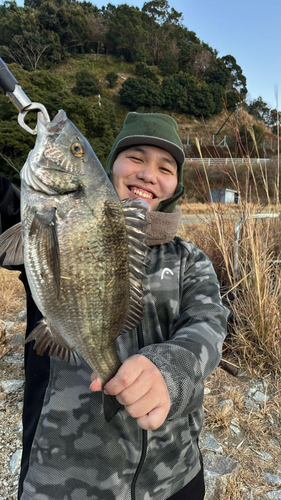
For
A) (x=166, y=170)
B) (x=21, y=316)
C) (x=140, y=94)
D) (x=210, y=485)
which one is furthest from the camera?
(x=140, y=94)

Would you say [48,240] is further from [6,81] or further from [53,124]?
[6,81]

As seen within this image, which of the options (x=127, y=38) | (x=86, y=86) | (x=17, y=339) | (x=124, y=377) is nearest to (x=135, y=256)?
(x=124, y=377)

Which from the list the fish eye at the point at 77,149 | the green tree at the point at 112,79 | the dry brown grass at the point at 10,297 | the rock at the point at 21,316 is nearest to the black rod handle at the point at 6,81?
the fish eye at the point at 77,149

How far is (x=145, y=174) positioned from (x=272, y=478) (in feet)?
8.22

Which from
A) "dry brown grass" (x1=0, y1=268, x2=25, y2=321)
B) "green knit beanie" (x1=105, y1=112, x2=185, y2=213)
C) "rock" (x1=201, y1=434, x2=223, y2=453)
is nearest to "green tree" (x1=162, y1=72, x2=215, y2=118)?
"dry brown grass" (x1=0, y1=268, x2=25, y2=321)

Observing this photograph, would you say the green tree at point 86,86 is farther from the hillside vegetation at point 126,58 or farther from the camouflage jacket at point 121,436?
the camouflage jacket at point 121,436

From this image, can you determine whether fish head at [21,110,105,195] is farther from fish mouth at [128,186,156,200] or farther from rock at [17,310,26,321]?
rock at [17,310,26,321]

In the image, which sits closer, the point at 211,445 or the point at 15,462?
the point at 15,462

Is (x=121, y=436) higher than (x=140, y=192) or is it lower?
lower

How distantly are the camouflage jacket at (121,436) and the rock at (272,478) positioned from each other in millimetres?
1060

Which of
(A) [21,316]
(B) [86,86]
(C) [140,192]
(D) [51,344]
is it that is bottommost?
(A) [21,316]

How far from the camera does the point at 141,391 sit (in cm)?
117

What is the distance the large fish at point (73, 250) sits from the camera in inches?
A: 48.4

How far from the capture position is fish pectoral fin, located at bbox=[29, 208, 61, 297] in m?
1.22
